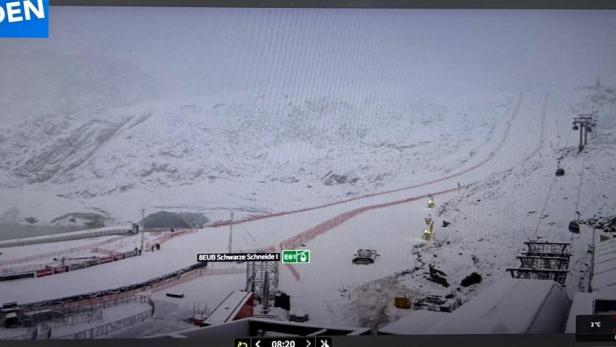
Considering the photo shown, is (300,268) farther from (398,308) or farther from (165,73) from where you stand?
(165,73)

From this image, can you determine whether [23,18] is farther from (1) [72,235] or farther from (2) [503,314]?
(2) [503,314]

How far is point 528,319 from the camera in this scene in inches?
147

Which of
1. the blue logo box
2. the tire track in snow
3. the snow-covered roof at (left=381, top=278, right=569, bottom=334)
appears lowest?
the snow-covered roof at (left=381, top=278, right=569, bottom=334)

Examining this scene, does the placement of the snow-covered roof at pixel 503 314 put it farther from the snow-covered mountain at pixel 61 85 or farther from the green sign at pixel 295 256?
the snow-covered mountain at pixel 61 85

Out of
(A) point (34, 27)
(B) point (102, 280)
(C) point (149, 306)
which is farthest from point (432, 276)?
(A) point (34, 27)

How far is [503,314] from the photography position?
3754 millimetres

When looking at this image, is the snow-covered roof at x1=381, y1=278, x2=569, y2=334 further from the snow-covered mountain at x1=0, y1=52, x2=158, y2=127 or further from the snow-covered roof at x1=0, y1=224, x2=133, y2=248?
the snow-covered mountain at x1=0, y1=52, x2=158, y2=127

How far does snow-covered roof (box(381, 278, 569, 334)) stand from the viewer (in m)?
3.73

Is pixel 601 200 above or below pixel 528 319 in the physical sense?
above

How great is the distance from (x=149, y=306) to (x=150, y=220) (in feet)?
1.42

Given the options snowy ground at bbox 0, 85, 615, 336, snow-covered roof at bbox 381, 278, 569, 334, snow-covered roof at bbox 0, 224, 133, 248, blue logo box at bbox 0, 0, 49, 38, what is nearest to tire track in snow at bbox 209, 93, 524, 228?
snowy ground at bbox 0, 85, 615, 336

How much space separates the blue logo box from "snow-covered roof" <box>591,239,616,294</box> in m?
3.04

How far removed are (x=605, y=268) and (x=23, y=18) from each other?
3198mm

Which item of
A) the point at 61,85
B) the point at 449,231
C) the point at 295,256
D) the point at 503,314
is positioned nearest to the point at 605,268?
the point at 503,314
